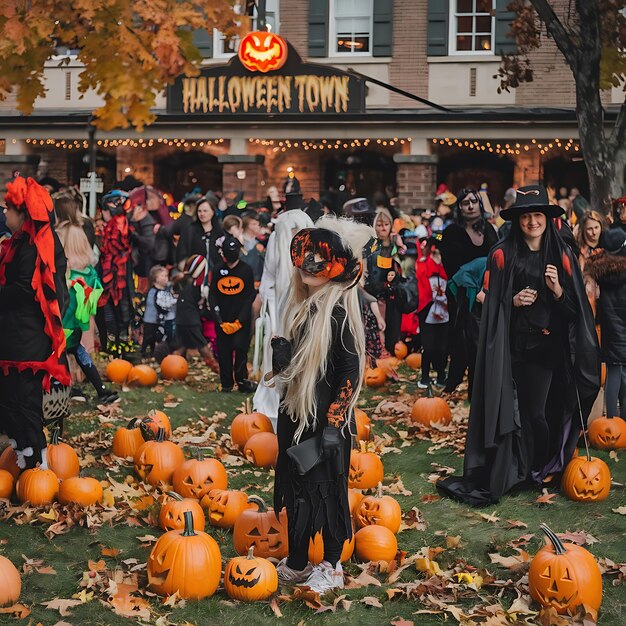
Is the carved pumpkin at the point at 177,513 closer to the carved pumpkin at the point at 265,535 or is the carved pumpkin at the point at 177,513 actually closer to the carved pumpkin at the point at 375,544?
the carved pumpkin at the point at 265,535

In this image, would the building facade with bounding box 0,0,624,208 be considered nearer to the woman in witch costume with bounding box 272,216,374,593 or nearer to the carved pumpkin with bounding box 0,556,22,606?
the woman in witch costume with bounding box 272,216,374,593

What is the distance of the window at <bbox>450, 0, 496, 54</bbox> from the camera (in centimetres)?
2261

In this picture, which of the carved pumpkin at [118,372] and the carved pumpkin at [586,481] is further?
the carved pumpkin at [118,372]

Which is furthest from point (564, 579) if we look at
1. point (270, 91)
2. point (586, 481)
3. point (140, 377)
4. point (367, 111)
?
point (270, 91)

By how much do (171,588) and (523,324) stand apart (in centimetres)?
324

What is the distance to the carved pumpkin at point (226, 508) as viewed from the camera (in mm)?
6641

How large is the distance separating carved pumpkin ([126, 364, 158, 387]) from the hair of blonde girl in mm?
6468

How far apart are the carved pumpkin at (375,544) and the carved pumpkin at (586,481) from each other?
71.1 inches

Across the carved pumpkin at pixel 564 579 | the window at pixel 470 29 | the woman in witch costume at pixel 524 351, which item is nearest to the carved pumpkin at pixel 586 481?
the woman in witch costume at pixel 524 351

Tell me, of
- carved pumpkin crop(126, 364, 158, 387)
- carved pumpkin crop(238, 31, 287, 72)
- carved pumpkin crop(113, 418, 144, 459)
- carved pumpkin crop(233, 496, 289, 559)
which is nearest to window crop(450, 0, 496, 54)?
carved pumpkin crop(238, 31, 287, 72)

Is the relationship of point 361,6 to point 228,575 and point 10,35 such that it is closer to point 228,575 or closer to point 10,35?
point 10,35

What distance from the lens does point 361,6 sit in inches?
917

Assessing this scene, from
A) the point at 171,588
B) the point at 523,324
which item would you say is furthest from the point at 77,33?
the point at 171,588

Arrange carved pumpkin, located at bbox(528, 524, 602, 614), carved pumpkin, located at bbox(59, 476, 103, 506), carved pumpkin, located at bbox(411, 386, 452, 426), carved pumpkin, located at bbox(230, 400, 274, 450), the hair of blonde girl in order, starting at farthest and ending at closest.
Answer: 1. carved pumpkin, located at bbox(411, 386, 452, 426)
2. carved pumpkin, located at bbox(230, 400, 274, 450)
3. carved pumpkin, located at bbox(59, 476, 103, 506)
4. the hair of blonde girl
5. carved pumpkin, located at bbox(528, 524, 602, 614)
